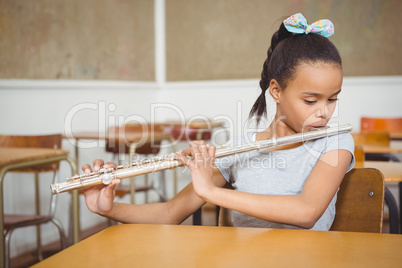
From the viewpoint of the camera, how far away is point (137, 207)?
1.08 metres

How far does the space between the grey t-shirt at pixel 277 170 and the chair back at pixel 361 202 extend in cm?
5

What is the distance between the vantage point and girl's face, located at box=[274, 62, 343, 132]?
105 centimetres

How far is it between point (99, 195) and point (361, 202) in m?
0.65

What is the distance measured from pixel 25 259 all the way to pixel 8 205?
369mm

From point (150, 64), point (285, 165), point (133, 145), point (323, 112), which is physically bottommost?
point (133, 145)

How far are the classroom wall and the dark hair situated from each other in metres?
2.10

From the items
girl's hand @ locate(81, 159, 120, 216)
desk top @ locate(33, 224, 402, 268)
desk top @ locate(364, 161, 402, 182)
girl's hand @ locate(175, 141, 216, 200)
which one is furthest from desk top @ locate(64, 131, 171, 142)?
desk top @ locate(33, 224, 402, 268)

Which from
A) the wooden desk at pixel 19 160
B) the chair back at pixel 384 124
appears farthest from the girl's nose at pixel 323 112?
the chair back at pixel 384 124

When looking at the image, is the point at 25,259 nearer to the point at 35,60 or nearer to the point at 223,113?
the point at 35,60

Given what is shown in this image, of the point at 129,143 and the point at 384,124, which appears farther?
the point at 384,124

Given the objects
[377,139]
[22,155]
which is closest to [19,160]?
[22,155]

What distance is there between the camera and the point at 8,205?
2.83 meters

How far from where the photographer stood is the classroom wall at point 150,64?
9.63 ft

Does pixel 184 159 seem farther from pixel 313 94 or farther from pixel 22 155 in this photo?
pixel 22 155
